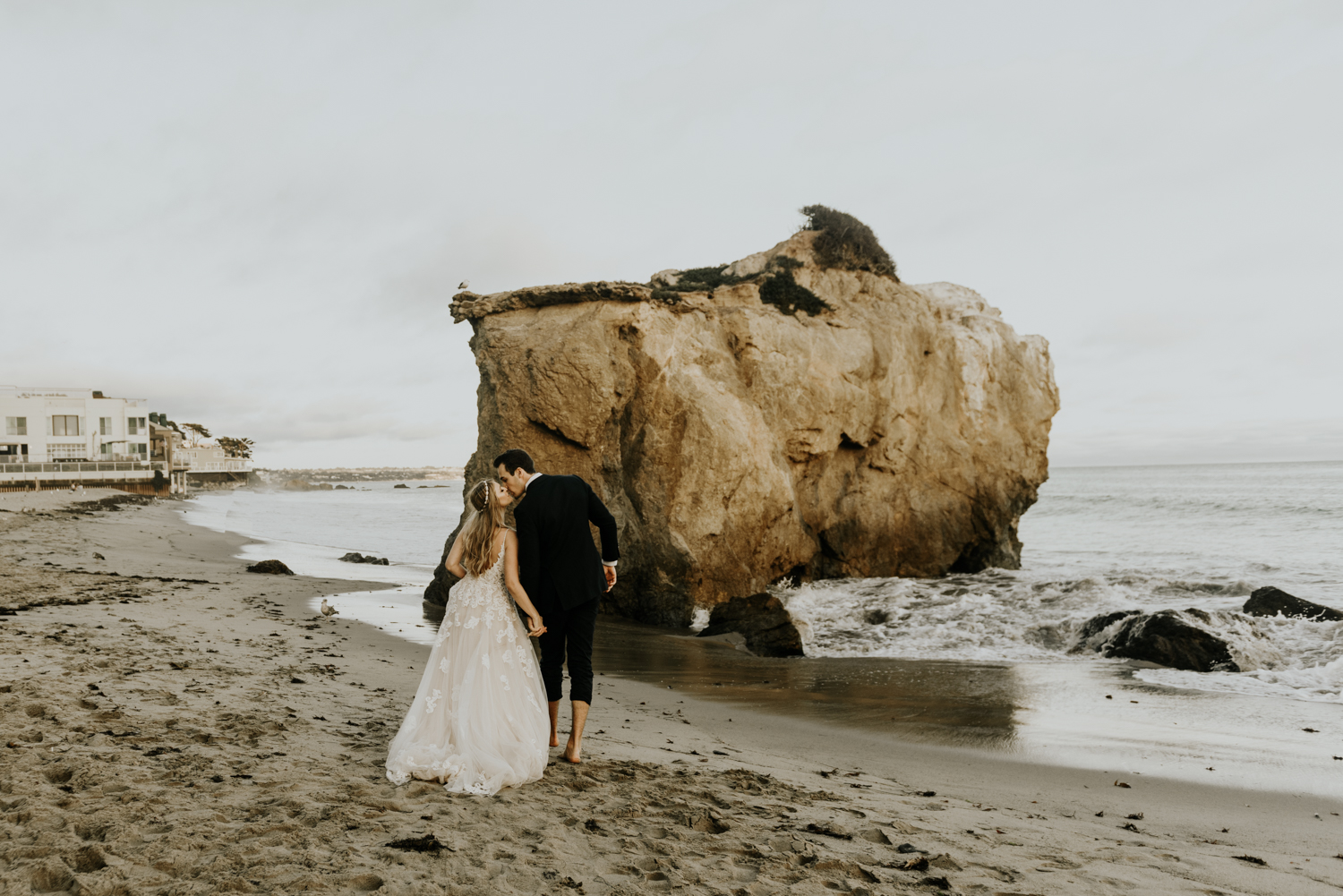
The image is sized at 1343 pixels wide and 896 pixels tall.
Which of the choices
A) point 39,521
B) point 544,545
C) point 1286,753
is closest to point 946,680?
point 1286,753

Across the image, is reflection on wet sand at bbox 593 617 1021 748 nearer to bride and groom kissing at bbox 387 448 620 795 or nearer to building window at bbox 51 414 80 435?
bride and groom kissing at bbox 387 448 620 795

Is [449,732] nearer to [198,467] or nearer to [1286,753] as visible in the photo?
[1286,753]

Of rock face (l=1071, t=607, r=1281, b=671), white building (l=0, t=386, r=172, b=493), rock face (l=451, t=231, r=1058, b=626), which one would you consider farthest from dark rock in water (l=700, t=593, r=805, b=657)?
white building (l=0, t=386, r=172, b=493)

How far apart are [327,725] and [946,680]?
6174mm

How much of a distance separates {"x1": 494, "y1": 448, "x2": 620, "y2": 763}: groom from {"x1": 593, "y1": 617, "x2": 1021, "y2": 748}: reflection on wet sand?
2704 millimetres

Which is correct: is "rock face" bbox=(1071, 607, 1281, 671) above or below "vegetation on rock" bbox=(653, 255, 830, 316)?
below

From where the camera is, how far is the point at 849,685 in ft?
26.3

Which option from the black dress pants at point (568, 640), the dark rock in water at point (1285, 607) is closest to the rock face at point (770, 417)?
the dark rock in water at point (1285, 607)

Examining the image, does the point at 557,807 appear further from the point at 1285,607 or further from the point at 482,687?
the point at 1285,607

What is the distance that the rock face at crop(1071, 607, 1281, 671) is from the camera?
8.50 m

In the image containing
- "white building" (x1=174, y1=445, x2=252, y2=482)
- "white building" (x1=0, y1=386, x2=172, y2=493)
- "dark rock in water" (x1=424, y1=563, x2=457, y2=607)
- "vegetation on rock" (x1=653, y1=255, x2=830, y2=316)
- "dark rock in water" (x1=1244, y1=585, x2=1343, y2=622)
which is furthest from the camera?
"white building" (x1=174, y1=445, x2=252, y2=482)

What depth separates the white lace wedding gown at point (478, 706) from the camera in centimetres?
406

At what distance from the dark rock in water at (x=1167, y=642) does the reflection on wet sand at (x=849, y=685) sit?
5.15 ft

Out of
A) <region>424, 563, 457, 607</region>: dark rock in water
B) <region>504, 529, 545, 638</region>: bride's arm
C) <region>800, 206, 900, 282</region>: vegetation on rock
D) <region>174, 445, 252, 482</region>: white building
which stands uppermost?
<region>800, 206, 900, 282</region>: vegetation on rock
